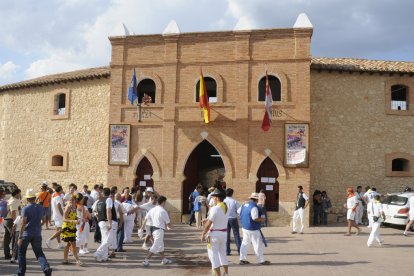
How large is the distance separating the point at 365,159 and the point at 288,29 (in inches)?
284

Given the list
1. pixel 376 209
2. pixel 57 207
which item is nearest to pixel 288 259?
pixel 376 209

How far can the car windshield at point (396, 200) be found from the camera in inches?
731

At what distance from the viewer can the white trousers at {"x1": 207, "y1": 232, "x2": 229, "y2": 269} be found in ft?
29.8

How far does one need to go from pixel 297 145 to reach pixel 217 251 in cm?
1154

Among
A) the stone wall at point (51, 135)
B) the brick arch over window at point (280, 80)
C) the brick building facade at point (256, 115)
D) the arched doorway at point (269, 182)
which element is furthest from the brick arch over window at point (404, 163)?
the stone wall at point (51, 135)

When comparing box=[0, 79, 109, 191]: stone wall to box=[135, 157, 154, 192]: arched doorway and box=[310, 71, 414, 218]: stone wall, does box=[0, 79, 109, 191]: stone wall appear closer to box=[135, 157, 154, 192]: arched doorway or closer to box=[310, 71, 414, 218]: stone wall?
box=[135, 157, 154, 192]: arched doorway

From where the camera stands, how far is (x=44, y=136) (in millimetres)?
26531

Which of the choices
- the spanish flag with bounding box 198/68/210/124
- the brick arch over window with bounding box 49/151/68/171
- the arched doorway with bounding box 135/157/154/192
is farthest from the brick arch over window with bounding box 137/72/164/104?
the brick arch over window with bounding box 49/151/68/171

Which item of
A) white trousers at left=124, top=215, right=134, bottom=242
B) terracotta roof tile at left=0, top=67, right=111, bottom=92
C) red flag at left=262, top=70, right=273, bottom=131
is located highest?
terracotta roof tile at left=0, top=67, right=111, bottom=92

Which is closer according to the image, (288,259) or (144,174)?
(288,259)

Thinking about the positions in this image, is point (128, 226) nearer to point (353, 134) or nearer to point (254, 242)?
point (254, 242)

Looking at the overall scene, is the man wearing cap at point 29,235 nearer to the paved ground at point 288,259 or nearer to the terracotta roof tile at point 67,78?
the paved ground at point 288,259

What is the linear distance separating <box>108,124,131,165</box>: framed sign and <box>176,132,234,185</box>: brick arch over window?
267cm

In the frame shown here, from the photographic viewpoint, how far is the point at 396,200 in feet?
62.1
